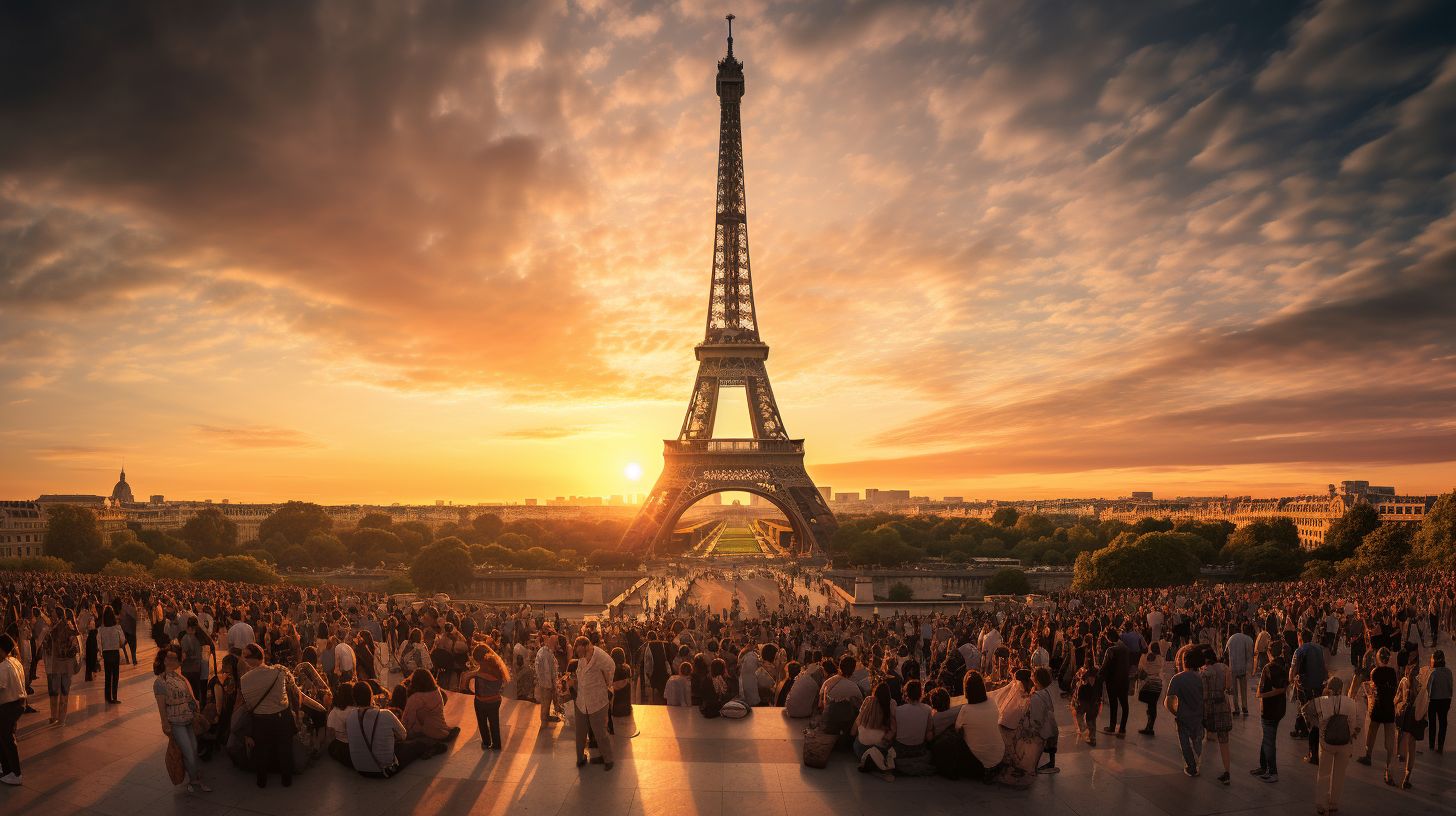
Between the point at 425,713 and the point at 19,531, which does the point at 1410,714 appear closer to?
the point at 425,713

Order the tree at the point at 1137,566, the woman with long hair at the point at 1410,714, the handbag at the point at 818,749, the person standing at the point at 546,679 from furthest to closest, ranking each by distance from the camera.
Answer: the tree at the point at 1137,566 < the person standing at the point at 546,679 < the handbag at the point at 818,749 < the woman with long hair at the point at 1410,714

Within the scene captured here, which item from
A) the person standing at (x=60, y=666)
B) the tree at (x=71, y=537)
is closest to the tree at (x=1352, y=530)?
the person standing at (x=60, y=666)

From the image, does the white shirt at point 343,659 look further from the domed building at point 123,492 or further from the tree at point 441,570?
the domed building at point 123,492

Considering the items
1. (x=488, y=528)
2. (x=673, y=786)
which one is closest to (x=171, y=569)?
(x=488, y=528)

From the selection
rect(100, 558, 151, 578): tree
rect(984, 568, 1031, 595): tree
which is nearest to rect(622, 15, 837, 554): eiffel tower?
rect(984, 568, 1031, 595): tree

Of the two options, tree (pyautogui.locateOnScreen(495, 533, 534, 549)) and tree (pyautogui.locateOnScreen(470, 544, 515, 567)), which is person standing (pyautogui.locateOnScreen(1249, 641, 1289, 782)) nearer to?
tree (pyautogui.locateOnScreen(470, 544, 515, 567))

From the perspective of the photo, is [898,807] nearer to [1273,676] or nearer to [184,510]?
[1273,676]
